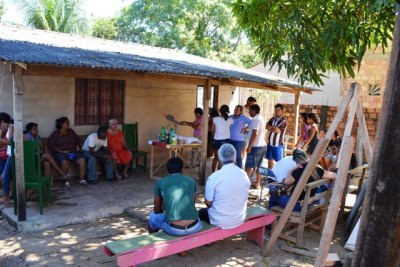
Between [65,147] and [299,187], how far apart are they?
4.49 metres

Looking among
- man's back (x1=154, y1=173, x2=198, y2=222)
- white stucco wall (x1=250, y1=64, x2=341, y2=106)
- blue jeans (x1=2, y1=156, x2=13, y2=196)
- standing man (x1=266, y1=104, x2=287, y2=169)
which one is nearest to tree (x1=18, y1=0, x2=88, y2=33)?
white stucco wall (x1=250, y1=64, x2=341, y2=106)

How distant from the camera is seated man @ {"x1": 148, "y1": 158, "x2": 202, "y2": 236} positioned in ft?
12.7

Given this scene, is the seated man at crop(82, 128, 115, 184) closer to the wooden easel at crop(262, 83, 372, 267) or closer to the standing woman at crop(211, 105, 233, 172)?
the standing woman at crop(211, 105, 233, 172)

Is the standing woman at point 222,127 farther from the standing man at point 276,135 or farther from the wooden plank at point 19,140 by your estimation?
the wooden plank at point 19,140

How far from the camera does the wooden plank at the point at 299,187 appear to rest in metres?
4.20

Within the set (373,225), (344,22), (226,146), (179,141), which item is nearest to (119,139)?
(179,141)

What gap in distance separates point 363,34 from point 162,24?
1582cm

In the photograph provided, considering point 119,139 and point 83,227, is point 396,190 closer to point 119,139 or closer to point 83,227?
point 83,227

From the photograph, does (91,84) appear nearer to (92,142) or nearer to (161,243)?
(92,142)

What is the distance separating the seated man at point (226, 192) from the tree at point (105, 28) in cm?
1930

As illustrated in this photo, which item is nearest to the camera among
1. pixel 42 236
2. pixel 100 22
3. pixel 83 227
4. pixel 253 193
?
pixel 42 236

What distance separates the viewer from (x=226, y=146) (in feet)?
13.9

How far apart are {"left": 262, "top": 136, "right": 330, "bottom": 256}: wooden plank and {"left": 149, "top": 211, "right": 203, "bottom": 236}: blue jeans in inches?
39.9

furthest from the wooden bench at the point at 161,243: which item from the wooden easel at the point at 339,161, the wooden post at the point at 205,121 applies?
the wooden post at the point at 205,121
